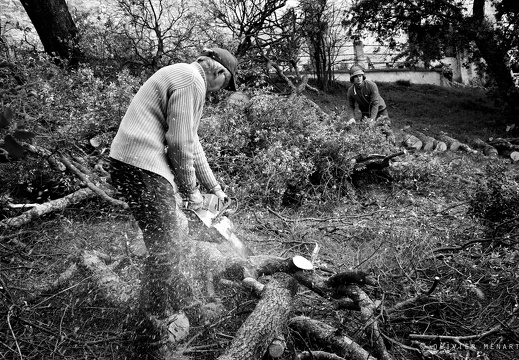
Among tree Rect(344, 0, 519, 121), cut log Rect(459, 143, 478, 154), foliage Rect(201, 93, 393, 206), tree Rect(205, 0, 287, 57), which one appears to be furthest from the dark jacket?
tree Rect(344, 0, 519, 121)

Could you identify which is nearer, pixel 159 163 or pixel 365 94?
pixel 159 163

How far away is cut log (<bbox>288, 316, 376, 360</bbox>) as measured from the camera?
2445 millimetres

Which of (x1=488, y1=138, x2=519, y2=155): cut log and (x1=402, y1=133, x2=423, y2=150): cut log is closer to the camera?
(x1=402, y1=133, x2=423, y2=150): cut log

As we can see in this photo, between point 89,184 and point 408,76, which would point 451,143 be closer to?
point 89,184

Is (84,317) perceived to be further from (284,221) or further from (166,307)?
(284,221)

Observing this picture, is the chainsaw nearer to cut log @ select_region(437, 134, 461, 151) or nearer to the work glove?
the work glove

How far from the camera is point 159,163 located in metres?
2.73

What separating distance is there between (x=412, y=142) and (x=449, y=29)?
4.16 meters

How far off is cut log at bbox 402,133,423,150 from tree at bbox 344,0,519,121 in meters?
3.36

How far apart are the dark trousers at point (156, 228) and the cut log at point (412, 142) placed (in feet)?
19.1

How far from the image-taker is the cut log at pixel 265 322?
92.4 inches

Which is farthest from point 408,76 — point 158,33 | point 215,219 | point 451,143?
point 215,219

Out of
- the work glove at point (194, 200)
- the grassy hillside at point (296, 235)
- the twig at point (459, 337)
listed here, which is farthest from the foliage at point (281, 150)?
the twig at point (459, 337)

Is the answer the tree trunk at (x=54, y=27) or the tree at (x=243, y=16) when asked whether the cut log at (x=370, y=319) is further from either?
the tree at (x=243, y=16)
